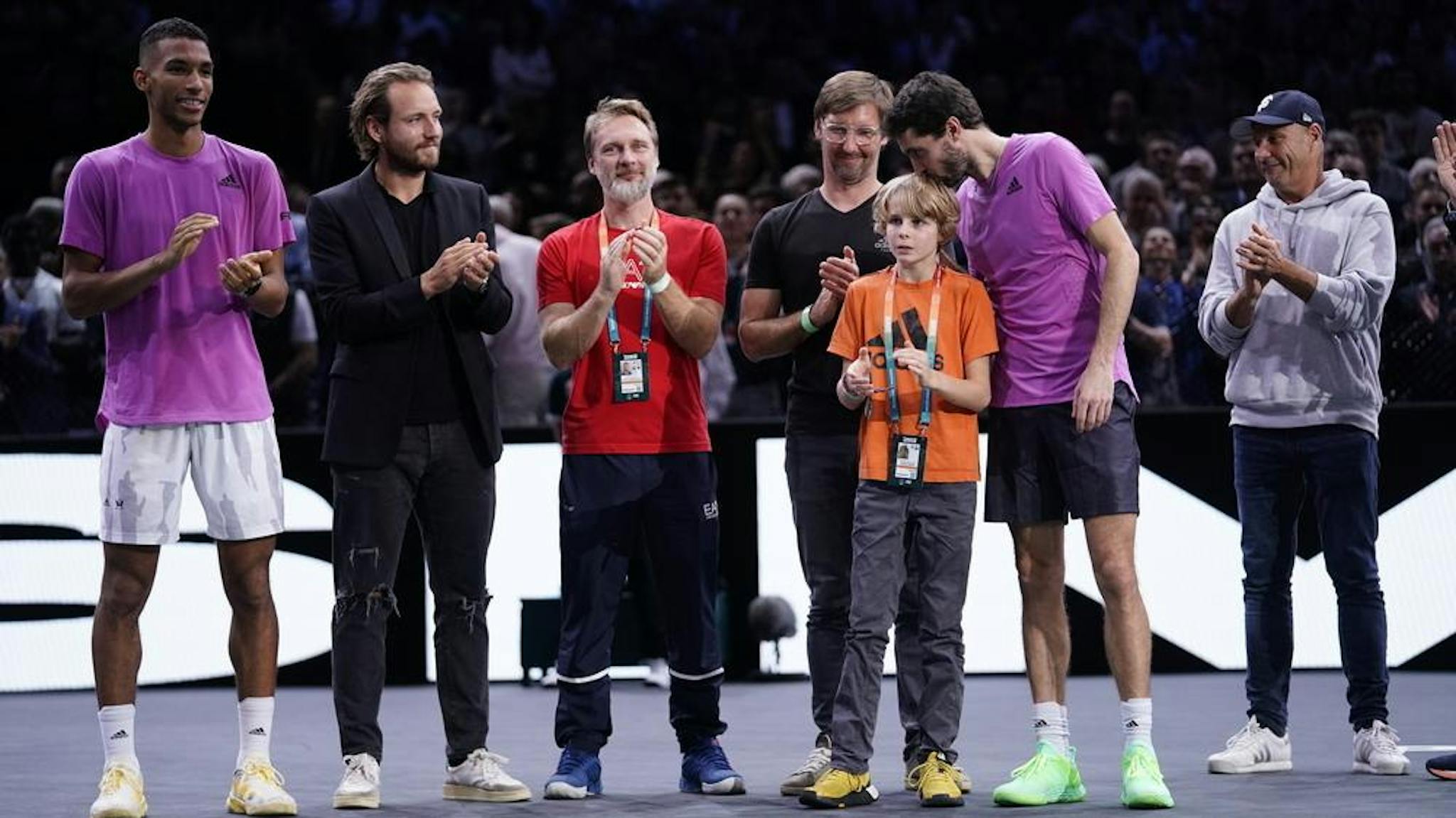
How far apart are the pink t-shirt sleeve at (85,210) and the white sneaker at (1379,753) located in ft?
14.2

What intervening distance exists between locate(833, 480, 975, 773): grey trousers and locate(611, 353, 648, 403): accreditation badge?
78 cm

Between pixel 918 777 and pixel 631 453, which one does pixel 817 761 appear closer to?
pixel 918 777

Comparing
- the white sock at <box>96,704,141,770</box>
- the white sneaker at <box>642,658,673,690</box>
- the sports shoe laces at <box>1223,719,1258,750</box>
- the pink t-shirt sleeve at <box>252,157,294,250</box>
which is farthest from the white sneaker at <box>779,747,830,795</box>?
the white sneaker at <box>642,658,673,690</box>

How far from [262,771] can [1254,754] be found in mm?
3209

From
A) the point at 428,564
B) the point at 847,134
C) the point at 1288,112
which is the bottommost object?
the point at 428,564

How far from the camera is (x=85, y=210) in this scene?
19.4 feet

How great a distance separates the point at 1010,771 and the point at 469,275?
2.49 meters

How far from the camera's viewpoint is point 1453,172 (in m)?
6.37

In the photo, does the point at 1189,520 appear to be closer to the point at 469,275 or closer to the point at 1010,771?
the point at 1010,771

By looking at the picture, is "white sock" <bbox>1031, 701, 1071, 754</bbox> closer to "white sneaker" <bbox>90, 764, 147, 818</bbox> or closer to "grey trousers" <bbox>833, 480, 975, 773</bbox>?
"grey trousers" <bbox>833, 480, 975, 773</bbox>

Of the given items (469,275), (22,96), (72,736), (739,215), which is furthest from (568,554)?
(22,96)

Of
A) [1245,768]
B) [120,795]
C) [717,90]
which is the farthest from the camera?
[717,90]

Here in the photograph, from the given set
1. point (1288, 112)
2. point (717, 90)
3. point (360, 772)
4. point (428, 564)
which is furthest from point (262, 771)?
point (717, 90)

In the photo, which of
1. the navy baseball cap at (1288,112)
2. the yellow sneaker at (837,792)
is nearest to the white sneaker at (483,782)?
the yellow sneaker at (837,792)
